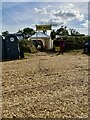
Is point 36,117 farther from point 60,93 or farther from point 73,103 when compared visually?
point 60,93

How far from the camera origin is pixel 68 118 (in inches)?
228

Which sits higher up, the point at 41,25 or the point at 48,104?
the point at 41,25

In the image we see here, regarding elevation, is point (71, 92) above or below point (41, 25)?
below

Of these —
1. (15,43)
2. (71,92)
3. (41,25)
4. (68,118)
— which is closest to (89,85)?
(71,92)

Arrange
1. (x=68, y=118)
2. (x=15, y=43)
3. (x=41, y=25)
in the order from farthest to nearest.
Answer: (x=41, y=25)
(x=15, y=43)
(x=68, y=118)

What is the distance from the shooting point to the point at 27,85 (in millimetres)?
9734

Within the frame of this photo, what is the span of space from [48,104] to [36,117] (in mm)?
1083

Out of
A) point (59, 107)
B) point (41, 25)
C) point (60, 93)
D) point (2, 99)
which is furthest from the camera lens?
point (41, 25)

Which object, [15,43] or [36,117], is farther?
[15,43]

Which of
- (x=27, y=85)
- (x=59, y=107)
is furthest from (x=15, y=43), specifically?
(x=59, y=107)

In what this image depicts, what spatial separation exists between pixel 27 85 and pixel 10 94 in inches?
61.7

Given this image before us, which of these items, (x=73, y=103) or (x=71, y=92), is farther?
(x=71, y=92)

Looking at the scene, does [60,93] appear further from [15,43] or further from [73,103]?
[15,43]

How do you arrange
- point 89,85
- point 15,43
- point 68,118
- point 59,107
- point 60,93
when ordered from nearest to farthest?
point 68,118, point 59,107, point 60,93, point 89,85, point 15,43
